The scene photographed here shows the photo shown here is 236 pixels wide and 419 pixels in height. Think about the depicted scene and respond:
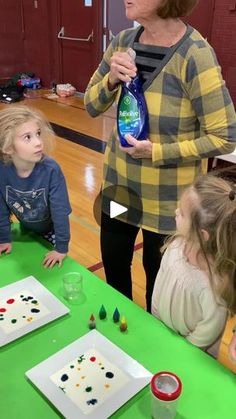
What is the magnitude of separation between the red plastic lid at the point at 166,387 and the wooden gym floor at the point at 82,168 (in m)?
0.82

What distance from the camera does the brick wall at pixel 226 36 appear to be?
12.4 feet

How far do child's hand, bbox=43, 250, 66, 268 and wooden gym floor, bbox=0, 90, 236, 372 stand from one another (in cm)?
75

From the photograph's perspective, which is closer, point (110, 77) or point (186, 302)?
point (186, 302)

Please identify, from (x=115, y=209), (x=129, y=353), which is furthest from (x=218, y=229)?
(x=115, y=209)

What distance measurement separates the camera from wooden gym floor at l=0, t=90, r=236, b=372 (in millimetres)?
2182

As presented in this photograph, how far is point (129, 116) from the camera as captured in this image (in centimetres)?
118

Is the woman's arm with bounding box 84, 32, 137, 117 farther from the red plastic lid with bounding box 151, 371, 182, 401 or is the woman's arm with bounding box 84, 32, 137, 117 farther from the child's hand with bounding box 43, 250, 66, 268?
the red plastic lid with bounding box 151, 371, 182, 401

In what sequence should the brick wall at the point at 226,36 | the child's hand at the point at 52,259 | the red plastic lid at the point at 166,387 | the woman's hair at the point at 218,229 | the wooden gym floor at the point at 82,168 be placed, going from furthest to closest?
the brick wall at the point at 226,36, the wooden gym floor at the point at 82,168, the child's hand at the point at 52,259, the woman's hair at the point at 218,229, the red plastic lid at the point at 166,387

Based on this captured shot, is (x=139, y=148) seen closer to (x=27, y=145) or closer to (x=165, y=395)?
(x=27, y=145)

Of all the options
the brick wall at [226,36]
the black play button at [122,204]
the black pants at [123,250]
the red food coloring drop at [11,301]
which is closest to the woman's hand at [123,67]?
the black play button at [122,204]

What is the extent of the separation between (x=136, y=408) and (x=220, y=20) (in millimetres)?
3898

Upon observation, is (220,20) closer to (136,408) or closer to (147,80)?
(147,80)

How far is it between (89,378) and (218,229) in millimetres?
441

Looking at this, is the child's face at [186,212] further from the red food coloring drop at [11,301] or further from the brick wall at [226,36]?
the brick wall at [226,36]
